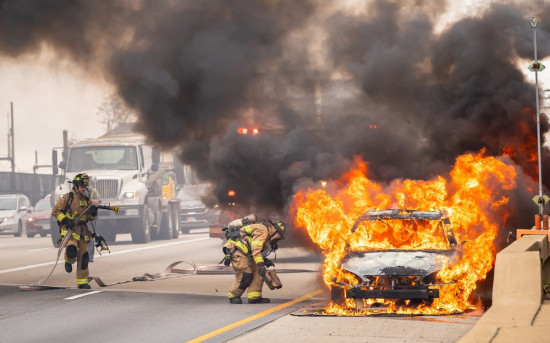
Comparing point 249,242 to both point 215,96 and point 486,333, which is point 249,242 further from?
point 215,96

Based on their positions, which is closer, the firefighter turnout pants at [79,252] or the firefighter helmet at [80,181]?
the firefighter turnout pants at [79,252]

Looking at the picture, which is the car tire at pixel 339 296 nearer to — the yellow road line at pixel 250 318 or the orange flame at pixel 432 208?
the orange flame at pixel 432 208

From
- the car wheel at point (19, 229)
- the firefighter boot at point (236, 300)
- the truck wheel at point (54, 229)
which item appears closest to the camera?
the firefighter boot at point (236, 300)

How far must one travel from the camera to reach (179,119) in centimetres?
2105

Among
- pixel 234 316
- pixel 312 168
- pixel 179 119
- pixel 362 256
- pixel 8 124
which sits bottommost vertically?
pixel 234 316

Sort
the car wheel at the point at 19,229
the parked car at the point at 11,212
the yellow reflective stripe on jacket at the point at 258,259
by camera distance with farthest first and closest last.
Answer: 1. the car wheel at the point at 19,229
2. the parked car at the point at 11,212
3. the yellow reflective stripe on jacket at the point at 258,259

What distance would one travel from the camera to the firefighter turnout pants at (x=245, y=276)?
11445 mm

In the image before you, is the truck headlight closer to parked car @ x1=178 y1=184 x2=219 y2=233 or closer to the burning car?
parked car @ x1=178 y1=184 x2=219 y2=233

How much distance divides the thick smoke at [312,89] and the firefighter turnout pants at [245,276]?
301 inches

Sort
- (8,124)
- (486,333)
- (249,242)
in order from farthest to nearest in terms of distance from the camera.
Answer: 1. (8,124)
2. (249,242)
3. (486,333)

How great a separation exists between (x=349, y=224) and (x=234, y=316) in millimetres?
2692

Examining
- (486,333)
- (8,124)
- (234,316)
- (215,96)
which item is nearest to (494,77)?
(215,96)

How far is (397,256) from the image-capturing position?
34.4 ft

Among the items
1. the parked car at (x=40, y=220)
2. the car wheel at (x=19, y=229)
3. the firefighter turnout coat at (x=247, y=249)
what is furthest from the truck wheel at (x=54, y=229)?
the firefighter turnout coat at (x=247, y=249)
